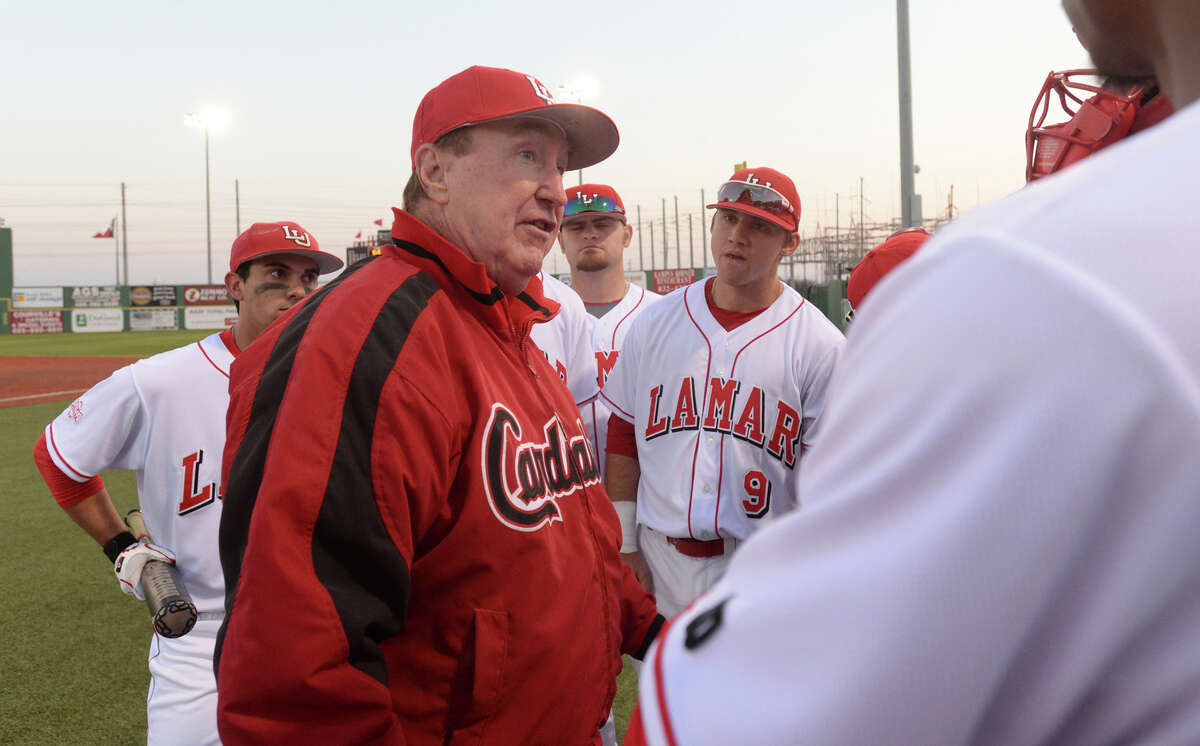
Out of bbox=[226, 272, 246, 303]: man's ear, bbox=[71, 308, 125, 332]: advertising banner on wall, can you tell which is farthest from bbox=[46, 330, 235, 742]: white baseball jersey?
bbox=[71, 308, 125, 332]: advertising banner on wall

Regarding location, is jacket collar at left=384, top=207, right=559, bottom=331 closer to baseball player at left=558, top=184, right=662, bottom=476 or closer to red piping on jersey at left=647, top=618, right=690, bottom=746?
red piping on jersey at left=647, top=618, right=690, bottom=746

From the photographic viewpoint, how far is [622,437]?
12.8 ft

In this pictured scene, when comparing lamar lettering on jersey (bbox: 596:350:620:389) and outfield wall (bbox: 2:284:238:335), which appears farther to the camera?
outfield wall (bbox: 2:284:238:335)

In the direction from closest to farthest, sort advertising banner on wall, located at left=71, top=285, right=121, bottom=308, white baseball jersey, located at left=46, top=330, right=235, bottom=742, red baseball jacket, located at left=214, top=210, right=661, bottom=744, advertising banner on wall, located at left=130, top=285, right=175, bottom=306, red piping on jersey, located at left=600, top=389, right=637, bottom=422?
red baseball jacket, located at left=214, top=210, right=661, bottom=744 → white baseball jersey, located at left=46, top=330, right=235, bottom=742 → red piping on jersey, located at left=600, top=389, right=637, bottom=422 → advertising banner on wall, located at left=71, top=285, right=121, bottom=308 → advertising banner on wall, located at left=130, top=285, right=175, bottom=306

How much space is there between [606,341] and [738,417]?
1.62 metres

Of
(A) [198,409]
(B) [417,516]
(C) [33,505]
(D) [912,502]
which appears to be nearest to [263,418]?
(B) [417,516]

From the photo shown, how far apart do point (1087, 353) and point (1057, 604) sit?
130mm

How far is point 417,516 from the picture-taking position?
1.43m

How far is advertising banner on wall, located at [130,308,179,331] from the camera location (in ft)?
115

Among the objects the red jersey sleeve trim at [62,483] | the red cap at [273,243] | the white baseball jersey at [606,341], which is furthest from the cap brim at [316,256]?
the white baseball jersey at [606,341]

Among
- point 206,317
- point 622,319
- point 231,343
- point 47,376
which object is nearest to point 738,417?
point 622,319

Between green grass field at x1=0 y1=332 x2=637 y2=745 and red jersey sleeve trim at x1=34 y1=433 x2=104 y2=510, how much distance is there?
119cm

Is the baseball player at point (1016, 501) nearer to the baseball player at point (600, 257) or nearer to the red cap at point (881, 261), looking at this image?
the red cap at point (881, 261)

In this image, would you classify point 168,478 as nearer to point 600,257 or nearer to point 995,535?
point 600,257
